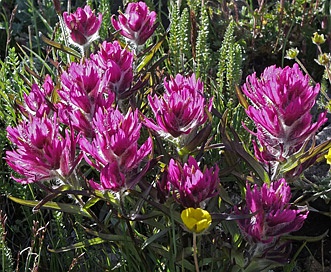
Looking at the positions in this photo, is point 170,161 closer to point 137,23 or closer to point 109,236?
point 109,236

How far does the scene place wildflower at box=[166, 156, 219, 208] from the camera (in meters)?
1.40

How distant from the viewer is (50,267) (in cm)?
190

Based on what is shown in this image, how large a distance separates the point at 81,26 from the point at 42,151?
643 millimetres

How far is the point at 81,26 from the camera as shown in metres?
1.90

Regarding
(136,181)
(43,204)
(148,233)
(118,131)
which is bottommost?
(148,233)

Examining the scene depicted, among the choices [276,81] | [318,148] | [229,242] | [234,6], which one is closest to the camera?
[276,81]

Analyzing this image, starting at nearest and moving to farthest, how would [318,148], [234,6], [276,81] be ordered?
[276,81] → [318,148] → [234,6]

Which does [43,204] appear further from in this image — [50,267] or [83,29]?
[83,29]

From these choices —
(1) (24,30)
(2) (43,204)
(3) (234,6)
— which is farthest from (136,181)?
(1) (24,30)

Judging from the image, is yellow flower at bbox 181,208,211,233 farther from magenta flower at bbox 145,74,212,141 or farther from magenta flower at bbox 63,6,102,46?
magenta flower at bbox 63,6,102,46

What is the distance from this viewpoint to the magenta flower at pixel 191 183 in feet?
4.59

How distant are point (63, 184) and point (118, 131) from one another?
10.4 inches

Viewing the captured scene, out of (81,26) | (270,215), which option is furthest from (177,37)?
(270,215)

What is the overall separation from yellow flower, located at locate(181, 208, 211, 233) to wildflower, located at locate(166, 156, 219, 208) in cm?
5
